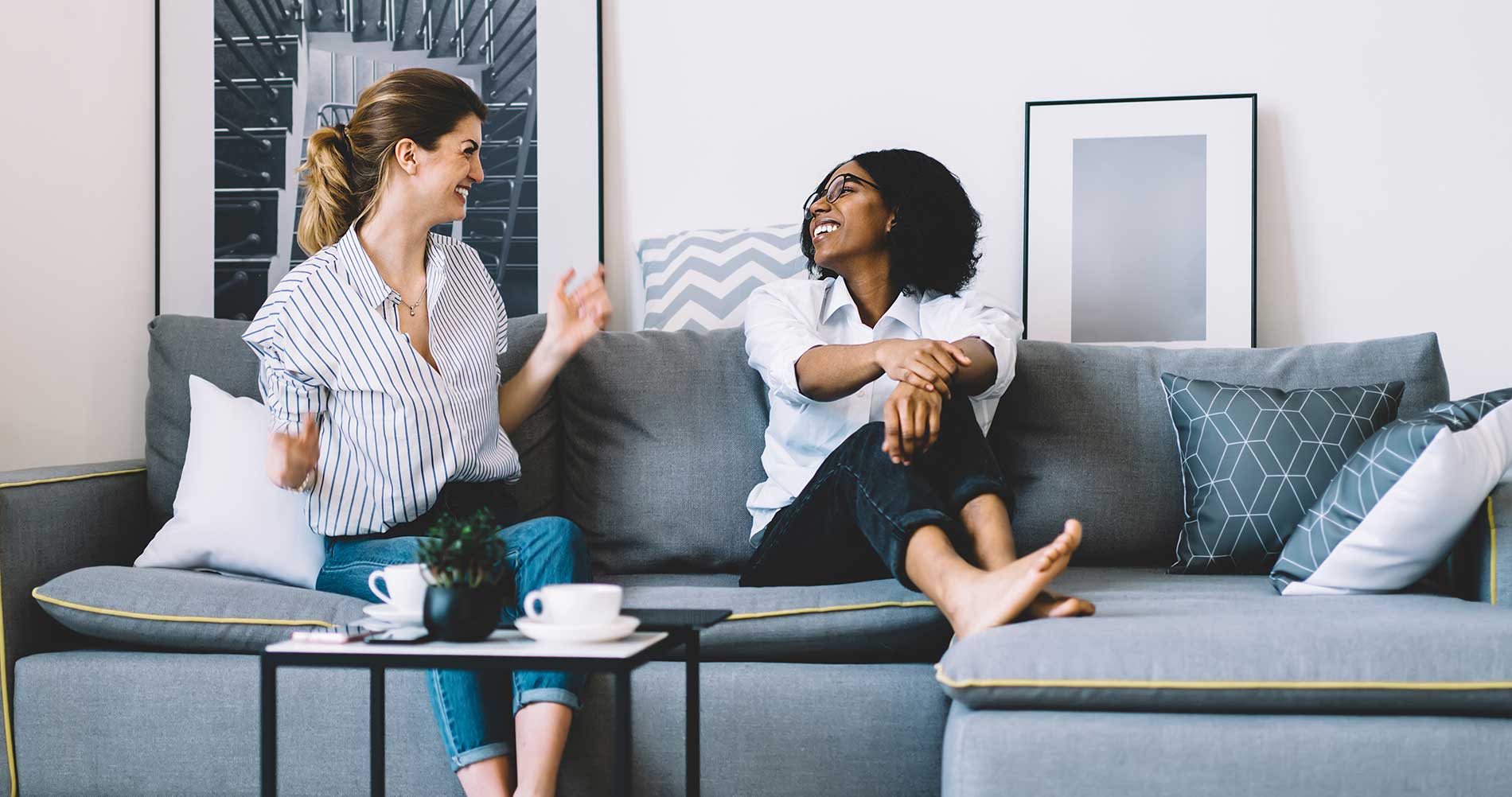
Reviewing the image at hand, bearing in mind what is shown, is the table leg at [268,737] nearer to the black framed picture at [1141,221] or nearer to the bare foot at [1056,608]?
the bare foot at [1056,608]

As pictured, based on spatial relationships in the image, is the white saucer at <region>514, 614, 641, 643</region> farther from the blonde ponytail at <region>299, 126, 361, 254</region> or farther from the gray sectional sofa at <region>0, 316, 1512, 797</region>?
the blonde ponytail at <region>299, 126, 361, 254</region>

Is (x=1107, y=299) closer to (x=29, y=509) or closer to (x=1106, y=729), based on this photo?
(x=1106, y=729)

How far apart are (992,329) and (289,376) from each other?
1151 millimetres

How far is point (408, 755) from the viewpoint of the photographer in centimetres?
169

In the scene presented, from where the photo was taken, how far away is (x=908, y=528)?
1.62 meters

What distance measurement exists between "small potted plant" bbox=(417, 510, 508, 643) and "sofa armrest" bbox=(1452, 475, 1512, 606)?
1387 millimetres

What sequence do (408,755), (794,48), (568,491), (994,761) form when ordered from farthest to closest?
1. (794,48)
2. (568,491)
3. (408,755)
4. (994,761)

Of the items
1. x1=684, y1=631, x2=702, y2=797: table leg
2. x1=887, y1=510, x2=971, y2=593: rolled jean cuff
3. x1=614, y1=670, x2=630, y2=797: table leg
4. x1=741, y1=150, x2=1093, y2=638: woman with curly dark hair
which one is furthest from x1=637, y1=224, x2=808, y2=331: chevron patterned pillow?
x1=614, y1=670, x2=630, y2=797: table leg

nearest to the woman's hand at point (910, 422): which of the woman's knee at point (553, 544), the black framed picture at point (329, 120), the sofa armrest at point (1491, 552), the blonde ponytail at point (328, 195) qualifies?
the woman's knee at point (553, 544)

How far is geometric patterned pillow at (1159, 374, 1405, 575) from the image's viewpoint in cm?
201

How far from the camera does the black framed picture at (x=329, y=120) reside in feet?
9.28

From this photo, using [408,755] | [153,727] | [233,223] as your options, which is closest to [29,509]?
[153,727]

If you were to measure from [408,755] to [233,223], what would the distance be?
1.68 metres

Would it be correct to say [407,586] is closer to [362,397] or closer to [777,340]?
[362,397]
